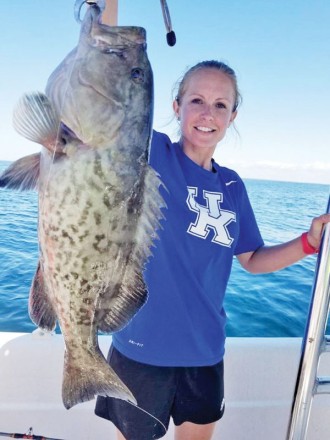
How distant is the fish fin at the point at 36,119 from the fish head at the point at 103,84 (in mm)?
62

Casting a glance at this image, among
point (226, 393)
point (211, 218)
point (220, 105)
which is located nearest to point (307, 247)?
point (211, 218)

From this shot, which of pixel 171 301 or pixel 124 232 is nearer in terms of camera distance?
pixel 124 232

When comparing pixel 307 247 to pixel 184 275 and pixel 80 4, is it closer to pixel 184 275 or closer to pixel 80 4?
pixel 184 275

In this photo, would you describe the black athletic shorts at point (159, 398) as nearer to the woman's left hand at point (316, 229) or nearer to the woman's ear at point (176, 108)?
the woman's left hand at point (316, 229)

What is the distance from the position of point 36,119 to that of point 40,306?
2.30ft

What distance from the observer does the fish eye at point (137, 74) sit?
155 centimetres

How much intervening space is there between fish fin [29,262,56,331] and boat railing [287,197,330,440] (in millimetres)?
1161

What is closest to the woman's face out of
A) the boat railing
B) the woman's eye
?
the woman's eye

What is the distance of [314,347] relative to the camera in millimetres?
1905

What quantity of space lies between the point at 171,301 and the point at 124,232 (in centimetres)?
71

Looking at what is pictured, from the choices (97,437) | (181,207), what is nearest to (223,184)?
(181,207)

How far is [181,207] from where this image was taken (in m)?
2.17

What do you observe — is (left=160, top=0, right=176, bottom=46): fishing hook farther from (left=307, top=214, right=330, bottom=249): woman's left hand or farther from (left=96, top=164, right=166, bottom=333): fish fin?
(left=307, top=214, right=330, bottom=249): woman's left hand

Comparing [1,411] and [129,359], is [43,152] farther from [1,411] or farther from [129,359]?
[1,411]
